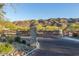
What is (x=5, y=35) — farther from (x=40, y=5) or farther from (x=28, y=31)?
(x=40, y=5)

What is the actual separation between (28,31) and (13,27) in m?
0.20

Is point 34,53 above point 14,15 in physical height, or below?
below

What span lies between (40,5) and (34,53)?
2.01 ft

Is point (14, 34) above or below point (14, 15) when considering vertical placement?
below

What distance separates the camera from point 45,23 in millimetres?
2709

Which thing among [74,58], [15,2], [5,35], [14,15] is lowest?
[74,58]

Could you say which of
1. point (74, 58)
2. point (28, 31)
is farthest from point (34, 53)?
point (74, 58)

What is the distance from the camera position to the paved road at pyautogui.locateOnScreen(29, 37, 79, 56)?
2672 millimetres

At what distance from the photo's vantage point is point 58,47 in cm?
269

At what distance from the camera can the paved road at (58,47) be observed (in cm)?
267

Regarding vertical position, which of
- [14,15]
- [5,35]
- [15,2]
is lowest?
[5,35]

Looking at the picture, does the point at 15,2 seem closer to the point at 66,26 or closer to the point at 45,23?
the point at 45,23

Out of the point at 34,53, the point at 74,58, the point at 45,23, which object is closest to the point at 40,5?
the point at 45,23

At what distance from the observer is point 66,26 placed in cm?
271
